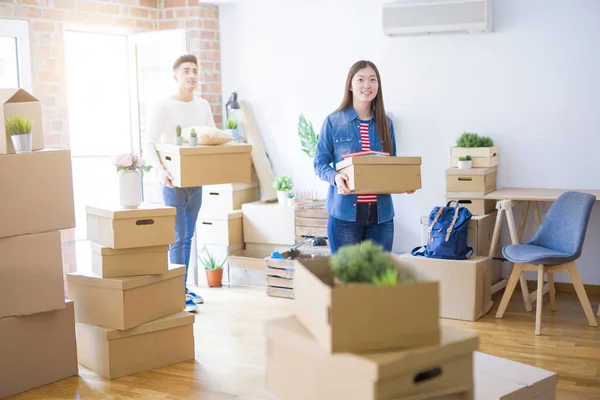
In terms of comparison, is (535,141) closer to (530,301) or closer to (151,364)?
(530,301)

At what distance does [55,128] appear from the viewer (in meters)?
5.33

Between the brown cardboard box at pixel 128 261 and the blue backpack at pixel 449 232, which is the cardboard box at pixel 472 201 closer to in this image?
the blue backpack at pixel 449 232

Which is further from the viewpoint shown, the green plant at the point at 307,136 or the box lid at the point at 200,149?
the green plant at the point at 307,136

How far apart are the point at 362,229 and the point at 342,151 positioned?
0.40 metres

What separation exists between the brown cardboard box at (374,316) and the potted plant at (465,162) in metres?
3.31

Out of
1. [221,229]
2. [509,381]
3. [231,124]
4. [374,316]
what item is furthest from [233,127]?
[374,316]

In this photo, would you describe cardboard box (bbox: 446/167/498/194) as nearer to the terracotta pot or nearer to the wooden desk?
the wooden desk

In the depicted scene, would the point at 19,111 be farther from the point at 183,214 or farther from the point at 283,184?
the point at 283,184

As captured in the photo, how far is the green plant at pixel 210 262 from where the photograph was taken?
5594mm

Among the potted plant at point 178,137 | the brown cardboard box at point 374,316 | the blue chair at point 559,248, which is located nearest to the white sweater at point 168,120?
the potted plant at point 178,137

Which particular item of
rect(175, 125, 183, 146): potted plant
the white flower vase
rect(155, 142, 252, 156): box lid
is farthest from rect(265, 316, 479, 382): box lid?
rect(175, 125, 183, 146): potted plant

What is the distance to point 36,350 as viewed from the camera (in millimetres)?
3547

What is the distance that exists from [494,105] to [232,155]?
2.03 m

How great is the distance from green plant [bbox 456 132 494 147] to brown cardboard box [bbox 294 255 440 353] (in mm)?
3452
